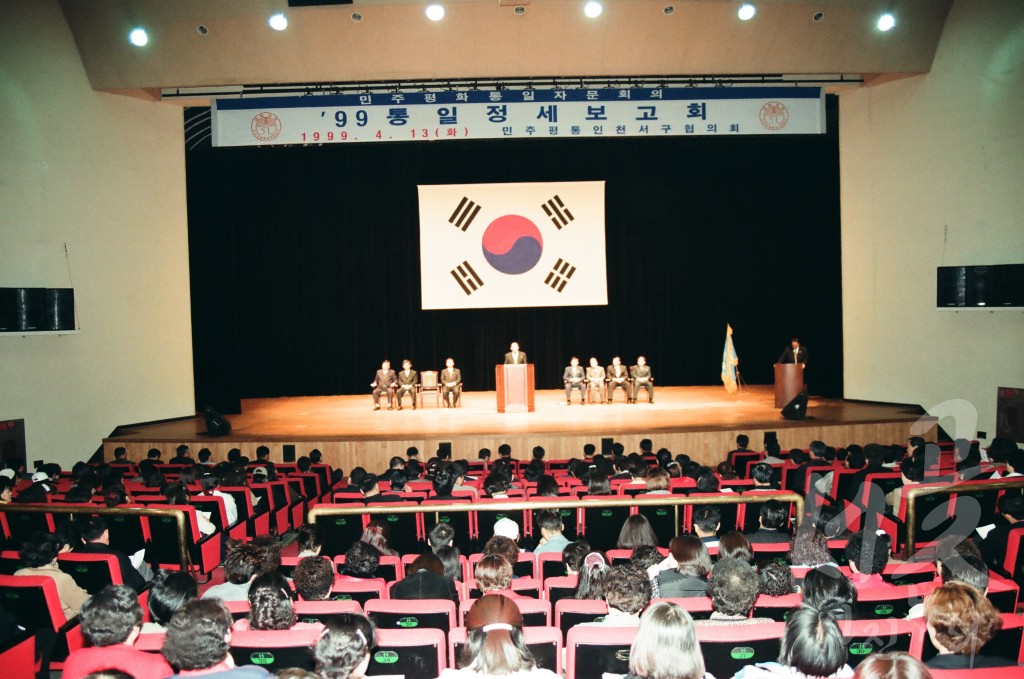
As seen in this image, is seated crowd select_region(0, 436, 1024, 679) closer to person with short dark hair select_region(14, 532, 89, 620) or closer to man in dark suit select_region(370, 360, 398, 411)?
person with short dark hair select_region(14, 532, 89, 620)

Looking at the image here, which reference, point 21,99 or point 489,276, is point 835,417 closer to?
point 489,276

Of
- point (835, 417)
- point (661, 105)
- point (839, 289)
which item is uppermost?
point (661, 105)

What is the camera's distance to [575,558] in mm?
3721

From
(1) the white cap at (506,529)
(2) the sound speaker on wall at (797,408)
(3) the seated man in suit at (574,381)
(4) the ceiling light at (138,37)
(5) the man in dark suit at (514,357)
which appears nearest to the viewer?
(1) the white cap at (506,529)

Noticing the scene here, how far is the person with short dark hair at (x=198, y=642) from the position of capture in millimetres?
2289

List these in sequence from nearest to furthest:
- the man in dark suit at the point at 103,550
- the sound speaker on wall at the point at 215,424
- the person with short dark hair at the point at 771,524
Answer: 1. the man in dark suit at the point at 103,550
2. the person with short dark hair at the point at 771,524
3. the sound speaker on wall at the point at 215,424

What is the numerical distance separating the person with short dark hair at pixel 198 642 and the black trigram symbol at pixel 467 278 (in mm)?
11510

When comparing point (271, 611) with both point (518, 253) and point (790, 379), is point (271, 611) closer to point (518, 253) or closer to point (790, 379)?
point (790, 379)

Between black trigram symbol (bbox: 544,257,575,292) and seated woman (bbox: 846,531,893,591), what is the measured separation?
34.0 ft

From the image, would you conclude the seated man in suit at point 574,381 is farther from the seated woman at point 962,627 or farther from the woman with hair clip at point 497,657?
the woman with hair clip at point 497,657

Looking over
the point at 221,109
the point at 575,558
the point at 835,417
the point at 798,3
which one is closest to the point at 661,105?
the point at 798,3

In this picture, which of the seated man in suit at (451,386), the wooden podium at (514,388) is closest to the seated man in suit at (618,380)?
the wooden podium at (514,388)

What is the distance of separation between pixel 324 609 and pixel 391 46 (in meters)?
8.41

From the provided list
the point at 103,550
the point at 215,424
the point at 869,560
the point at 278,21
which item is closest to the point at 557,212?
the point at 278,21
